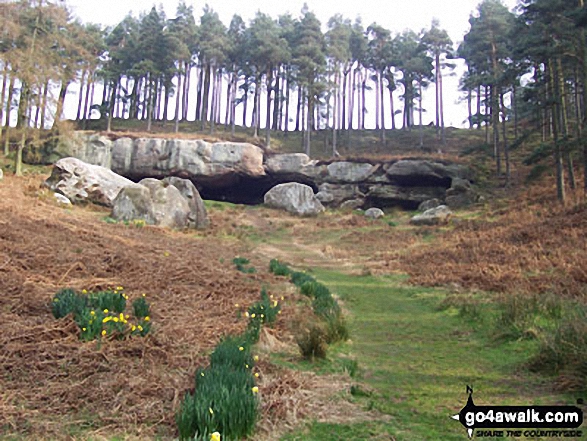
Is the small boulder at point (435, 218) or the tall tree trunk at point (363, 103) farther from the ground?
the tall tree trunk at point (363, 103)

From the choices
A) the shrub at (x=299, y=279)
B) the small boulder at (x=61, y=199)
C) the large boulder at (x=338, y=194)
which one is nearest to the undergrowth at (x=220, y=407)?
the shrub at (x=299, y=279)

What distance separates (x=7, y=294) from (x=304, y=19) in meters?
44.6

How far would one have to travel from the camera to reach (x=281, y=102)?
2156 inches

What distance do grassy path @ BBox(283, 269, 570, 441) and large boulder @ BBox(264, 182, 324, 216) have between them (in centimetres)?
2343

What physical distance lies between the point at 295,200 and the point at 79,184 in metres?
15.8

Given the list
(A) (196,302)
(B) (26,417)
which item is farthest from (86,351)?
(A) (196,302)

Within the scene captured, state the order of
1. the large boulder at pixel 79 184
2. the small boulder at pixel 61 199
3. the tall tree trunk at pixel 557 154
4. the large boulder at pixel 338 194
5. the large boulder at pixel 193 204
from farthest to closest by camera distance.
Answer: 1. the large boulder at pixel 338 194
2. the large boulder at pixel 193 204
3. the large boulder at pixel 79 184
4. the tall tree trunk at pixel 557 154
5. the small boulder at pixel 61 199

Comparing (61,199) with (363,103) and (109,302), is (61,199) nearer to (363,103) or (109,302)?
(109,302)

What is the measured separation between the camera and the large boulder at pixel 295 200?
31.1 m

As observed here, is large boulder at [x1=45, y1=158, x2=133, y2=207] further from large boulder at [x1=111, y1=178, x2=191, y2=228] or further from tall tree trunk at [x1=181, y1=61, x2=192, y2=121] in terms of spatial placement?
tall tree trunk at [x1=181, y1=61, x2=192, y2=121]

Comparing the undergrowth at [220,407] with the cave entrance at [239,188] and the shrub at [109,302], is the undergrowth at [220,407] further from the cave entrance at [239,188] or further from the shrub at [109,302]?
the cave entrance at [239,188]

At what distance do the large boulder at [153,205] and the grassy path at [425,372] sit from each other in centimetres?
1322

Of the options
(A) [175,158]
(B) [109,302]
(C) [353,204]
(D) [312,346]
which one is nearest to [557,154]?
(C) [353,204]

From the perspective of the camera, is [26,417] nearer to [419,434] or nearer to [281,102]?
[419,434]
